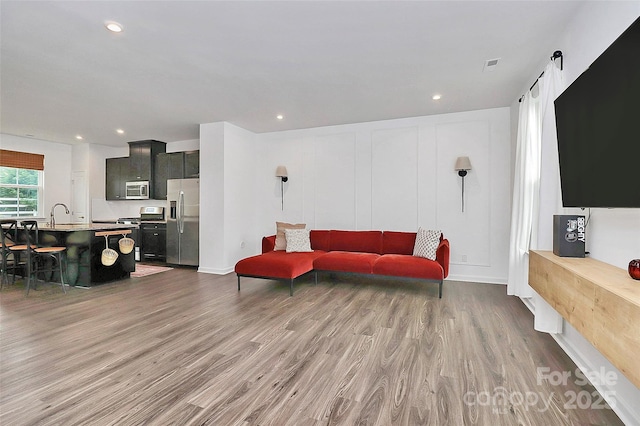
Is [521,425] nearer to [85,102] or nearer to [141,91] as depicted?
[141,91]

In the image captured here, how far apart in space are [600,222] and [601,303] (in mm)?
961

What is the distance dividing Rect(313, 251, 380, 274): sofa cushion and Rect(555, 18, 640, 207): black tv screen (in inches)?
97.0

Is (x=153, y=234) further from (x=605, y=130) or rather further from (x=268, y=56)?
(x=605, y=130)

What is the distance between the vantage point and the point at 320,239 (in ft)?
17.4

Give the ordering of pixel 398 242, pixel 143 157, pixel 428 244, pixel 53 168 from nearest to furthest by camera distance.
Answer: pixel 428 244 < pixel 398 242 < pixel 143 157 < pixel 53 168

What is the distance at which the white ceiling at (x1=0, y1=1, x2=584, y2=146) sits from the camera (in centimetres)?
232

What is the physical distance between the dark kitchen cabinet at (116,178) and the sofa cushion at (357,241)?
5.38m

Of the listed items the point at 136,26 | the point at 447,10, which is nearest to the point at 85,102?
the point at 136,26

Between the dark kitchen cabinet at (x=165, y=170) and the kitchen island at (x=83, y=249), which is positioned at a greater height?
the dark kitchen cabinet at (x=165, y=170)

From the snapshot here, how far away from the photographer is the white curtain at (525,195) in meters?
3.21

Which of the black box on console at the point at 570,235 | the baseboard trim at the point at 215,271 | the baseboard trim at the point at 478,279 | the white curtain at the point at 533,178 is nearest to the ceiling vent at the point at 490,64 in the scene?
the white curtain at the point at 533,178

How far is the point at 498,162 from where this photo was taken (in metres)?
4.65

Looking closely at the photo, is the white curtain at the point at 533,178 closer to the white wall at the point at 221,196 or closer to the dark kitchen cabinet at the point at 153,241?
the white wall at the point at 221,196

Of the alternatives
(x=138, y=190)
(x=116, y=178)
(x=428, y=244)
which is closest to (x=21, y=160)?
(x=116, y=178)
